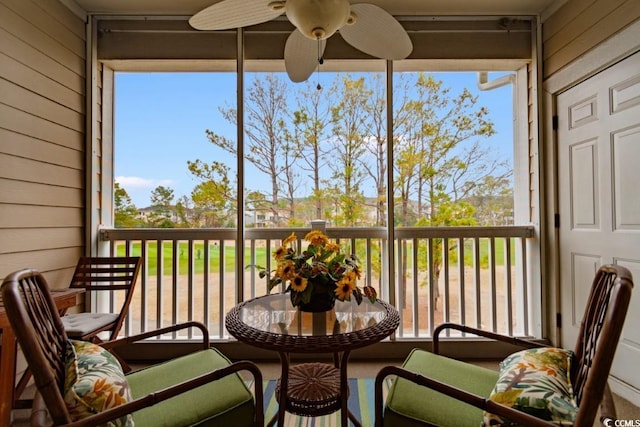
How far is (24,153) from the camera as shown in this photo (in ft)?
6.57

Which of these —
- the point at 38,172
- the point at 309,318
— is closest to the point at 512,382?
the point at 309,318

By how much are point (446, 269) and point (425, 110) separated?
54.2 inches

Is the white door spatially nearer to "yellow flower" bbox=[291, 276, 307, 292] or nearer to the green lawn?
the green lawn

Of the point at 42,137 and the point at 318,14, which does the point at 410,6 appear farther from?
the point at 42,137

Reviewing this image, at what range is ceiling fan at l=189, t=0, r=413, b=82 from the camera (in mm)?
1239

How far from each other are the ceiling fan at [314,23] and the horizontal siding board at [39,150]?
1.46 meters

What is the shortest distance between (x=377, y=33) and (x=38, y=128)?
7.54ft

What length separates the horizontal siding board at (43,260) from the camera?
1.90 metres

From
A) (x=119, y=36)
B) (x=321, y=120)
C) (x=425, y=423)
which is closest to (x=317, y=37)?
(x=321, y=120)

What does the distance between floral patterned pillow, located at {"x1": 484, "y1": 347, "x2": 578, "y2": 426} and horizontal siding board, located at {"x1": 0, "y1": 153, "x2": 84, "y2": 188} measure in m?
2.78

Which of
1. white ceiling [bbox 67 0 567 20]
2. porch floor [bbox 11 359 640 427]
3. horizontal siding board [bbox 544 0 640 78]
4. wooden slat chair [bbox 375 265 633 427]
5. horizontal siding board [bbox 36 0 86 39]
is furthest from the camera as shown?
white ceiling [bbox 67 0 567 20]

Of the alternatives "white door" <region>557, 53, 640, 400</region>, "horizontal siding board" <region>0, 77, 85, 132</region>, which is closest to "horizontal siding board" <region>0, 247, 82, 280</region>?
"horizontal siding board" <region>0, 77, 85, 132</region>

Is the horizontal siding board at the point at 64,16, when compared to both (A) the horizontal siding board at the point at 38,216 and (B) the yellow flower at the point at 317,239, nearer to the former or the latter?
(A) the horizontal siding board at the point at 38,216

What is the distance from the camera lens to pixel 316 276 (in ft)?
4.78
